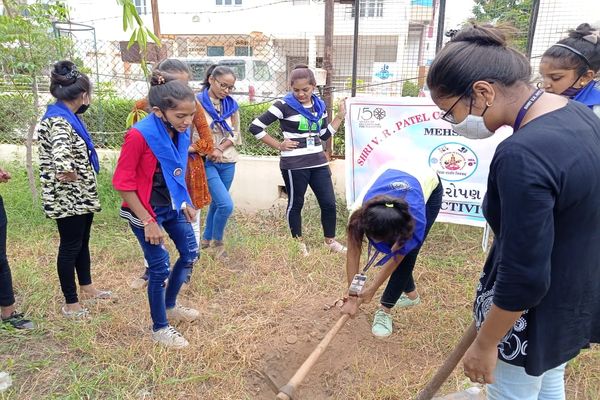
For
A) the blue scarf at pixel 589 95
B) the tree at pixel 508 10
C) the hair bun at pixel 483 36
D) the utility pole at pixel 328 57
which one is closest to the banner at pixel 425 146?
the utility pole at pixel 328 57

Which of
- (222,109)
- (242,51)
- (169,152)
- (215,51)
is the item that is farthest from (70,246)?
(215,51)

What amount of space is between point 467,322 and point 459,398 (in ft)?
2.30

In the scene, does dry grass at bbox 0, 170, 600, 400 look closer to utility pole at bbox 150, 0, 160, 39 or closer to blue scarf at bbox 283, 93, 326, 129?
blue scarf at bbox 283, 93, 326, 129

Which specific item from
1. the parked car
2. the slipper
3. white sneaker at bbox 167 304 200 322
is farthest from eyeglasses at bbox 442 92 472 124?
the parked car

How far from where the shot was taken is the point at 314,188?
3.79m

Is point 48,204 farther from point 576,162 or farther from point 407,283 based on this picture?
point 576,162

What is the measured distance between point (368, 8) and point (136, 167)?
9.86 feet

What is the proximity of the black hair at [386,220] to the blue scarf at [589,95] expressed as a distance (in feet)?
3.96

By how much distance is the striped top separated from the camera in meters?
3.60

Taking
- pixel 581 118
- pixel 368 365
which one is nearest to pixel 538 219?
pixel 581 118

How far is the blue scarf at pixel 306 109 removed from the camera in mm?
3574

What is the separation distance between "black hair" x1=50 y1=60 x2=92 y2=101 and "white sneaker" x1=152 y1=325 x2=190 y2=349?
4.67 ft

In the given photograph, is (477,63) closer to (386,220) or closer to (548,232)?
(548,232)

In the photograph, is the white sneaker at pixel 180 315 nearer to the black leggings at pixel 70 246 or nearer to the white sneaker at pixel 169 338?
the white sneaker at pixel 169 338
